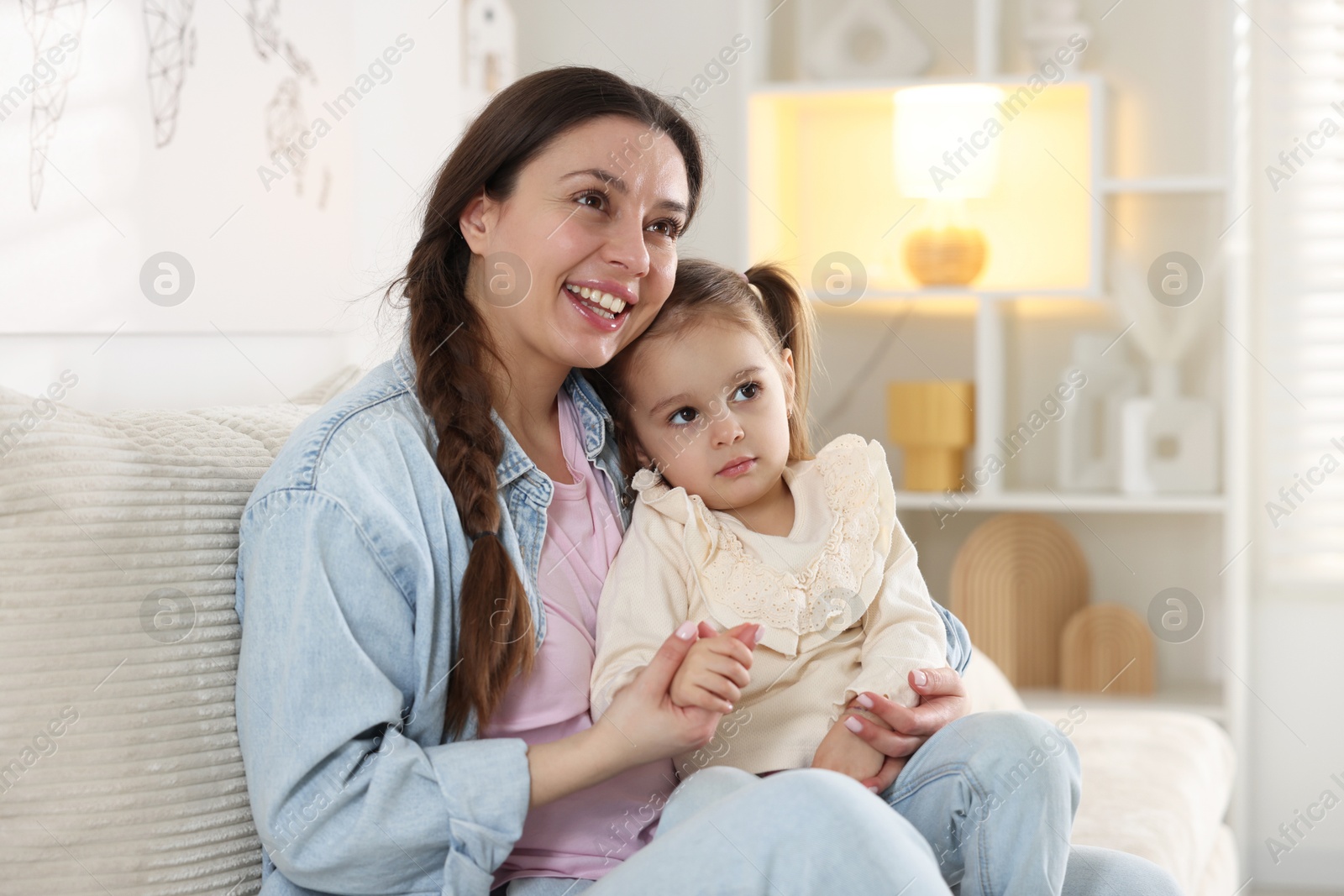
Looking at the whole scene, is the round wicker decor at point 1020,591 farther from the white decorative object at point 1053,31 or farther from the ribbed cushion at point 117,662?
the ribbed cushion at point 117,662

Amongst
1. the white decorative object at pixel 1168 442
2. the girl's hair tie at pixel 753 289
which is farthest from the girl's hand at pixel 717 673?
the white decorative object at pixel 1168 442

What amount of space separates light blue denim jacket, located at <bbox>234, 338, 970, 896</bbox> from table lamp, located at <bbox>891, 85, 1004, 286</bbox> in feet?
6.66

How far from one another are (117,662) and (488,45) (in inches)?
86.7

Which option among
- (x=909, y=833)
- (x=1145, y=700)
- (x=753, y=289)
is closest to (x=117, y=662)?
(x=909, y=833)

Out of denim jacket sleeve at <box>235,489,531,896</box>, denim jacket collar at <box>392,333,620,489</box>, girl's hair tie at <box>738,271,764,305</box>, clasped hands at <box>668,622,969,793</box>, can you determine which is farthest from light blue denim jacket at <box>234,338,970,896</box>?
girl's hair tie at <box>738,271,764,305</box>

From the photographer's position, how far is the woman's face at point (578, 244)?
1.35 metres

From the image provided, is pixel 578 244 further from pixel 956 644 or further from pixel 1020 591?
pixel 1020 591

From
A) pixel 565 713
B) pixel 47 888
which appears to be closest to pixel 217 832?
pixel 47 888

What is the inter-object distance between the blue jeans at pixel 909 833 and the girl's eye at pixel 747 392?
0.42 m

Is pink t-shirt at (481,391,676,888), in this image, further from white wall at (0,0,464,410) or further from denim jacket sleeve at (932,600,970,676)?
white wall at (0,0,464,410)

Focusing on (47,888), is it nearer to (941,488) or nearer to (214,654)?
(214,654)

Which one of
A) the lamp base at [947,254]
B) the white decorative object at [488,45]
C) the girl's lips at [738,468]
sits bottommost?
the girl's lips at [738,468]

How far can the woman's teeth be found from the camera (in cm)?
137

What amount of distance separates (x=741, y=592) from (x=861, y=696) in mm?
177
